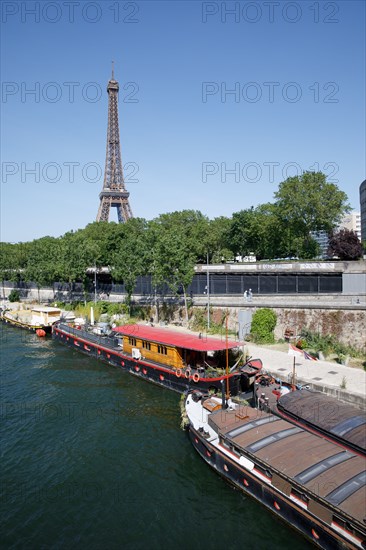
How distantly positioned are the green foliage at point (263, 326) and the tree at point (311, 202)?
2213cm

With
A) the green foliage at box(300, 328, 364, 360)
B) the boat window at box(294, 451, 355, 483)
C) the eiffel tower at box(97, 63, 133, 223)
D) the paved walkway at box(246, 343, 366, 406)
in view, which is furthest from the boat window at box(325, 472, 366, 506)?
the eiffel tower at box(97, 63, 133, 223)

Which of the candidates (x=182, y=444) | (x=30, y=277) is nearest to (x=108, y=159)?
(x=30, y=277)

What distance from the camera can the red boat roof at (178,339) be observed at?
28.3 metres

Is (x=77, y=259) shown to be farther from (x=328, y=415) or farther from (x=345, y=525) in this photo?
(x=345, y=525)

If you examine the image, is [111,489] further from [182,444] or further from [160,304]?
[160,304]

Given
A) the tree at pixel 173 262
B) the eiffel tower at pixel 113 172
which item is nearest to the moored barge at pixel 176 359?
the tree at pixel 173 262

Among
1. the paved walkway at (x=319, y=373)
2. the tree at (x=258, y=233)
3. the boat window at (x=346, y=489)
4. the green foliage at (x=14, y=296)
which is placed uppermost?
the tree at (x=258, y=233)

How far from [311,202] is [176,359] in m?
34.4

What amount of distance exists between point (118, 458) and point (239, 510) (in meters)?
6.69

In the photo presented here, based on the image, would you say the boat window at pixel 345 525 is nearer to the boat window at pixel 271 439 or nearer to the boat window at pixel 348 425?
the boat window at pixel 271 439

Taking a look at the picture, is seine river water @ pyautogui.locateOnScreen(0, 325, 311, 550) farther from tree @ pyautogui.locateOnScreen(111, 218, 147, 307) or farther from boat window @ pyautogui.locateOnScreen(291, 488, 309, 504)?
tree @ pyautogui.locateOnScreen(111, 218, 147, 307)

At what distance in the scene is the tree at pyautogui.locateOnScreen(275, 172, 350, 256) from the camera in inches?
2148

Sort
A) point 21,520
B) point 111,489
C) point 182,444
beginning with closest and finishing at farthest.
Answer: point 21,520, point 111,489, point 182,444

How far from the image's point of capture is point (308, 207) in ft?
182
